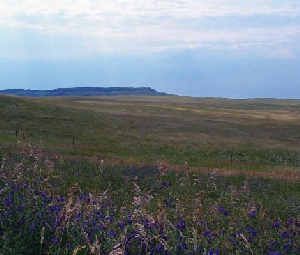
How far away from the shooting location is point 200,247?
4785 millimetres

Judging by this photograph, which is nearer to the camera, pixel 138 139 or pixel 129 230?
pixel 129 230

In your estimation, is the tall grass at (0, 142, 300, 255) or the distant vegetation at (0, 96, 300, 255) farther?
the distant vegetation at (0, 96, 300, 255)

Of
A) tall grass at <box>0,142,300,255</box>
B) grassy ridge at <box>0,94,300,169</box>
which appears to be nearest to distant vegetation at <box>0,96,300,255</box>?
tall grass at <box>0,142,300,255</box>

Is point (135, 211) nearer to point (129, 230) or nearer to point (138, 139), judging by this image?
point (129, 230)

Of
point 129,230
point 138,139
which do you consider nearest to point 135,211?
point 129,230

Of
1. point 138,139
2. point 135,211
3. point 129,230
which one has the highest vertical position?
point 135,211

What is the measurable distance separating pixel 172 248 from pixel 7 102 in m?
45.8

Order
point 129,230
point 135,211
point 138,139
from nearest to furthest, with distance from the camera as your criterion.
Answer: point 129,230
point 135,211
point 138,139

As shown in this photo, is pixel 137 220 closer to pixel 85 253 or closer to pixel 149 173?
pixel 85 253

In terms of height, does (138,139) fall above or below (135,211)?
below

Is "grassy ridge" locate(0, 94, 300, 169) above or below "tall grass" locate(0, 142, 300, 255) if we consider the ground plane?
below

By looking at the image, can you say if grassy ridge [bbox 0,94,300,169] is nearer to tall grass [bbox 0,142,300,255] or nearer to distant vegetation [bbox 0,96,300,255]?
distant vegetation [bbox 0,96,300,255]

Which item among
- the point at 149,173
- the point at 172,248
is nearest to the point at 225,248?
the point at 172,248

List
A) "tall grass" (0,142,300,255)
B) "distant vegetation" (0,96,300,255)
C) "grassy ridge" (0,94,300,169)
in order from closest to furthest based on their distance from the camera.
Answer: "tall grass" (0,142,300,255) < "distant vegetation" (0,96,300,255) < "grassy ridge" (0,94,300,169)
